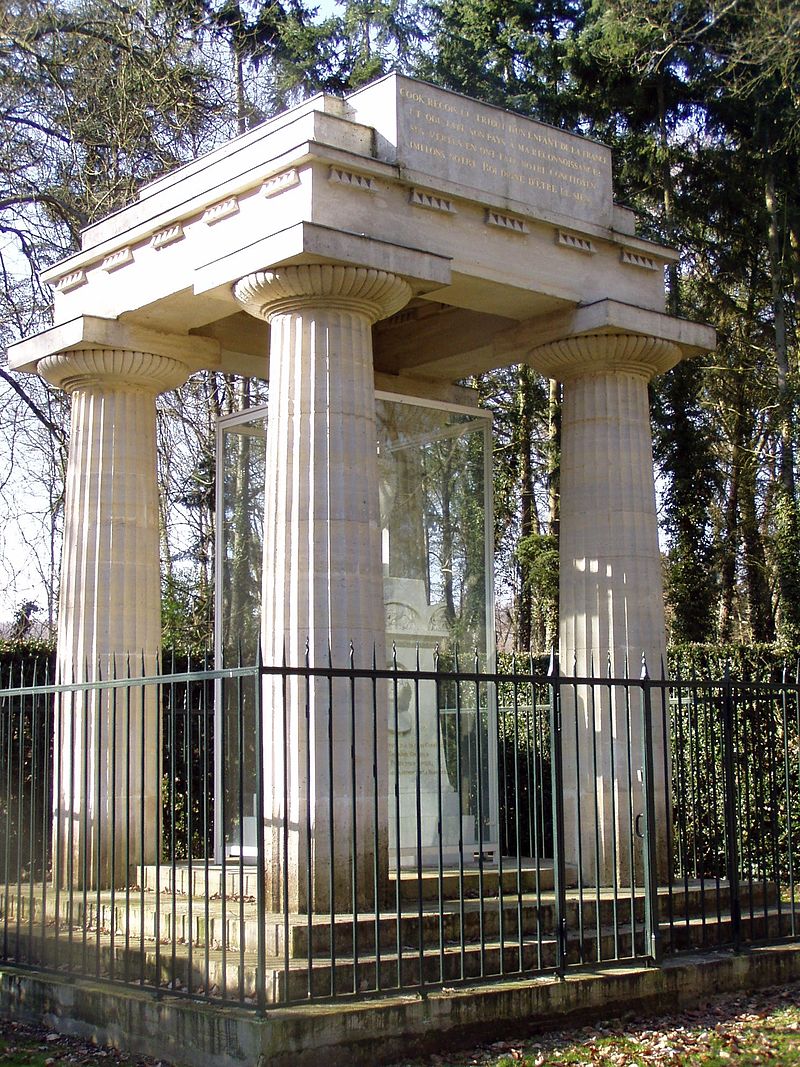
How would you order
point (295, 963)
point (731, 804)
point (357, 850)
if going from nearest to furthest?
point (295, 963) → point (357, 850) → point (731, 804)

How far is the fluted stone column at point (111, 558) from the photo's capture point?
12.4m

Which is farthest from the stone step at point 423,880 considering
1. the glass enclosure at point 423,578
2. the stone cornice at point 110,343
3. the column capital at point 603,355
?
the stone cornice at point 110,343

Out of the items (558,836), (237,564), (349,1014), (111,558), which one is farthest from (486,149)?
(349,1014)

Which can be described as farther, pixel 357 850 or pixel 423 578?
pixel 423 578

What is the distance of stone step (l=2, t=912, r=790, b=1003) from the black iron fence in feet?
0.07

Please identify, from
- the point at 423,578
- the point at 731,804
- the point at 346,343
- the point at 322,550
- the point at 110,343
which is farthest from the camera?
the point at 423,578

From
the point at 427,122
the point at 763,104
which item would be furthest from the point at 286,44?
the point at 427,122

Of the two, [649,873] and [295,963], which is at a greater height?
[649,873]

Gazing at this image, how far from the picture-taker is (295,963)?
857 cm

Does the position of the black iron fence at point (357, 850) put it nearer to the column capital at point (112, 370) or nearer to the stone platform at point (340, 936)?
the stone platform at point (340, 936)

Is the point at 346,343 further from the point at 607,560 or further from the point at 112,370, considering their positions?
the point at 607,560

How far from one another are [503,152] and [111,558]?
5.13 metres

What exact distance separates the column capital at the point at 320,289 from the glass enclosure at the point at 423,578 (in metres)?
1.80

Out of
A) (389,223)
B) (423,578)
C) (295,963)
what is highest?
(389,223)
